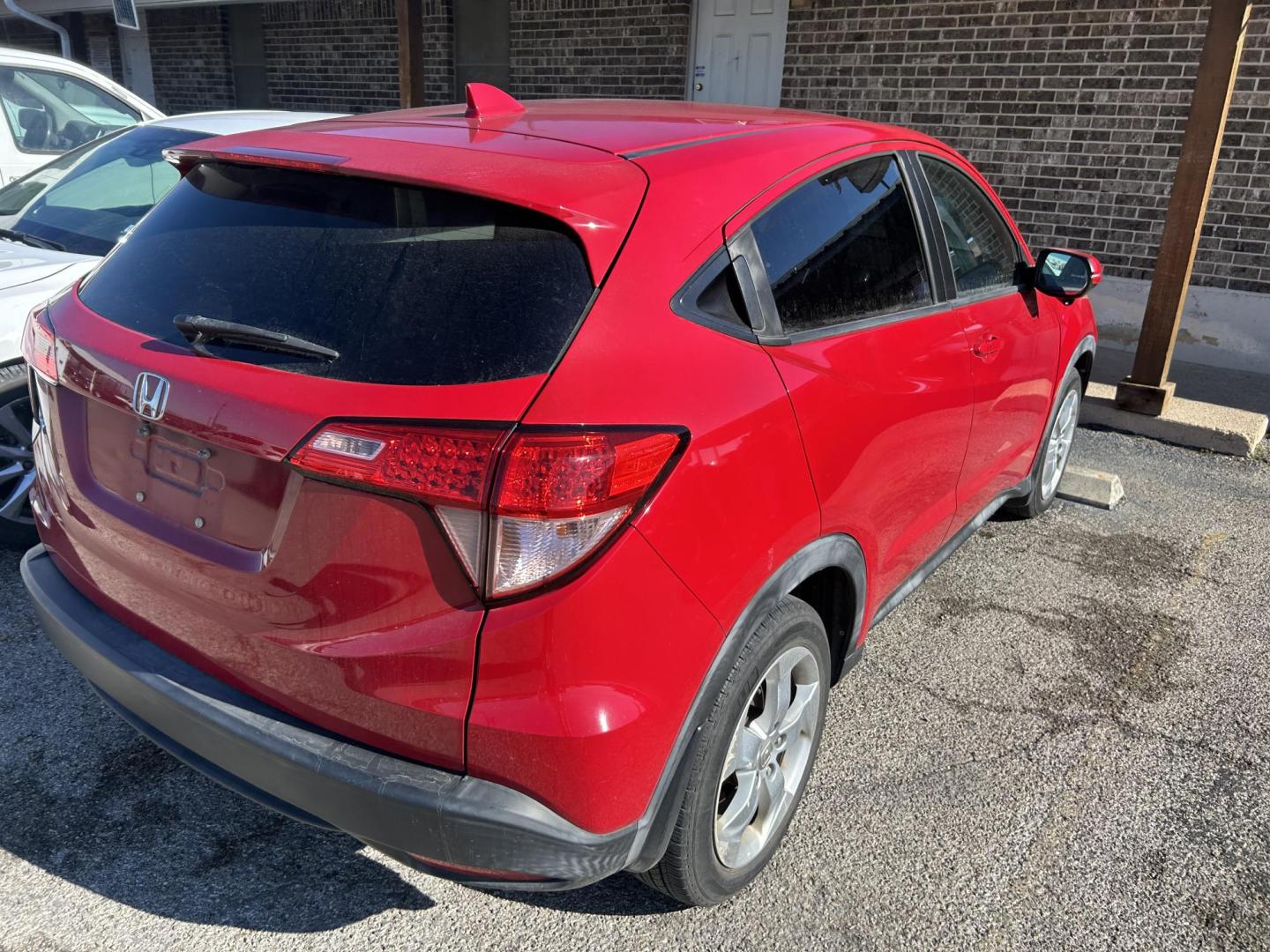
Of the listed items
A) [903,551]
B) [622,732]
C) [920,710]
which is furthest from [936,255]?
[622,732]

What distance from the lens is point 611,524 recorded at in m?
1.81

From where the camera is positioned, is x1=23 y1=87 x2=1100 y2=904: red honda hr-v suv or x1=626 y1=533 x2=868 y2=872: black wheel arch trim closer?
x1=23 y1=87 x2=1100 y2=904: red honda hr-v suv

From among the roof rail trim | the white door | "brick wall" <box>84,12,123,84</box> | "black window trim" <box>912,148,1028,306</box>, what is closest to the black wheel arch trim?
the roof rail trim

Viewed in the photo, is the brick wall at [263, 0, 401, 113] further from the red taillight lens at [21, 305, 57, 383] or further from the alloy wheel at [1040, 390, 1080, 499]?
the red taillight lens at [21, 305, 57, 383]

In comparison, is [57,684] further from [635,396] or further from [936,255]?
[936,255]

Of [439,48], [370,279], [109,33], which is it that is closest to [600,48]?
[439,48]

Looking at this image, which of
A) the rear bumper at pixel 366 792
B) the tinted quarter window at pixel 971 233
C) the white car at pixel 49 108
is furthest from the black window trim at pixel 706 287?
the white car at pixel 49 108

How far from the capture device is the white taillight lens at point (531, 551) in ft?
5.76

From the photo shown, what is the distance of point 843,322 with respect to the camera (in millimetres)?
2545

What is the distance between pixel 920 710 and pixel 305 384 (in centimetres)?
228

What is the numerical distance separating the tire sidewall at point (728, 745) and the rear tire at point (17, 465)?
2.85 m

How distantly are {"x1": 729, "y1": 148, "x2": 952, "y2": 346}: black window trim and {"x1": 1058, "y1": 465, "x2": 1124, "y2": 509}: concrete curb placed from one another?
8.17ft

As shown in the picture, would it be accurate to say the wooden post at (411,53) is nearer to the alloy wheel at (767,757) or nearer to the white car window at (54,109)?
the white car window at (54,109)

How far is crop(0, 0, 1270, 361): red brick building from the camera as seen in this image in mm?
7453
